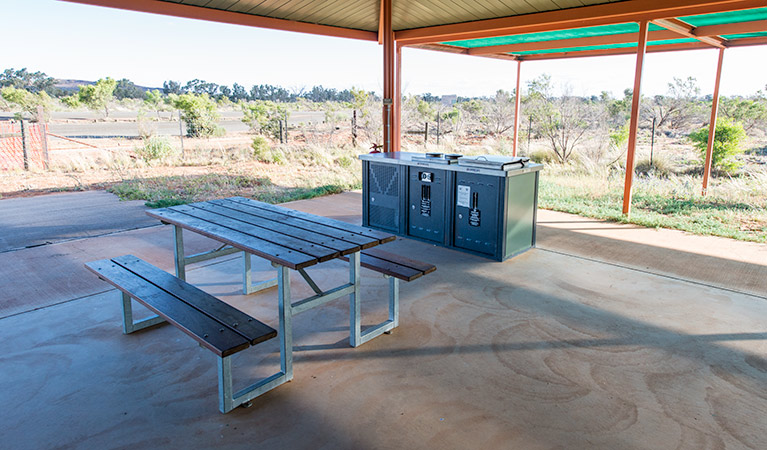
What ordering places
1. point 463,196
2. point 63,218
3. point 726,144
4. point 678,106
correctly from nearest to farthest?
point 463,196 → point 63,218 → point 726,144 → point 678,106

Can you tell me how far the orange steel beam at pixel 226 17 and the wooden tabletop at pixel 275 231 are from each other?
2.90m

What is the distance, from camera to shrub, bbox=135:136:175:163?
13.7 m

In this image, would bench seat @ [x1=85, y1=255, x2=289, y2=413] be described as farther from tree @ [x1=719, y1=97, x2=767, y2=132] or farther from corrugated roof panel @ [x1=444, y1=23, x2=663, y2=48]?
tree @ [x1=719, y1=97, x2=767, y2=132]

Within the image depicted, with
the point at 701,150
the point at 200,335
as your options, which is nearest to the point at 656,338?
the point at 200,335

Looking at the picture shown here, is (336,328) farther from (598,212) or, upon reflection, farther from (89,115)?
(89,115)

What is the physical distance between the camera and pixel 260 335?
2.67m

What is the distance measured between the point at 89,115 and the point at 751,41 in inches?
1548

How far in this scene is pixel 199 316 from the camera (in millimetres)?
2877

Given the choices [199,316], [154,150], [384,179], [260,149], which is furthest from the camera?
[260,149]

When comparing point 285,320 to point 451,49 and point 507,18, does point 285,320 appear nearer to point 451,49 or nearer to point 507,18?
point 507,18

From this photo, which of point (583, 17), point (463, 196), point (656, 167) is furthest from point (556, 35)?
point (656, 167)

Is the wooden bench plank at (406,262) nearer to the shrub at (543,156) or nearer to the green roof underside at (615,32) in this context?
the green roof underside at (615,32)

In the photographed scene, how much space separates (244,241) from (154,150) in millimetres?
12070

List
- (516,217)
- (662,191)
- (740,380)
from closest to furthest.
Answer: (740,380)
(516,217)
(662,191)
